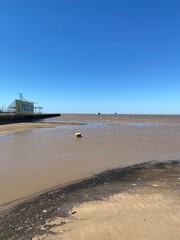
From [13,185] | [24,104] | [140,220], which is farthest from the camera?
[24,104]

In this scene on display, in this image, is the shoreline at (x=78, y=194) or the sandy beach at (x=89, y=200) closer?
the sandy beach at (x=89, y=200)

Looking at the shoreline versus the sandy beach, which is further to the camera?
the shoreline

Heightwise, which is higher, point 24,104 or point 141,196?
point 24,104

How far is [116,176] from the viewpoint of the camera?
29.1 feet

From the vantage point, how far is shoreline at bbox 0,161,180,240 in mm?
4883

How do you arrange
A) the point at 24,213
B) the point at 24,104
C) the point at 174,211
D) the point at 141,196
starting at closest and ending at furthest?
the point at 174,211
the point at 24,213
the point at 141,196
the point at 24,104

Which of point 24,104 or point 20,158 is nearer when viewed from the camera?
point 20,158

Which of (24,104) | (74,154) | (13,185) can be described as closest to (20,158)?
(74,154)

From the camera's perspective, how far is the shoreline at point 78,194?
4.88m

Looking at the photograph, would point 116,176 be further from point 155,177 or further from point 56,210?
point 56,210

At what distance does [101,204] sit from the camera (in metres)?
5.81

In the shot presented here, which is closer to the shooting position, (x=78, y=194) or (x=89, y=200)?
(x=89, y=200)

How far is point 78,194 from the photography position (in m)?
6.77

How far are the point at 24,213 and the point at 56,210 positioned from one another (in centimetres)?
70
